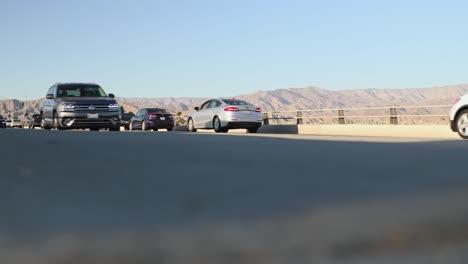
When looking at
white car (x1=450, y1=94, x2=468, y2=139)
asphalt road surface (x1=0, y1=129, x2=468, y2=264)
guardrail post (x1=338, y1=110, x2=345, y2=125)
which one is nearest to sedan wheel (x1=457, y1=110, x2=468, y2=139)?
white car (x1=450, y1=94, x2=468, y2=139)

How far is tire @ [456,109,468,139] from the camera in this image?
16438mm

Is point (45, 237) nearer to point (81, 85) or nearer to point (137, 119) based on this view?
point (81, 85)

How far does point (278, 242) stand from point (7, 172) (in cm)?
328

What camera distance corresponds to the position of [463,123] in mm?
16500

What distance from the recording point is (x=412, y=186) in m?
4.04

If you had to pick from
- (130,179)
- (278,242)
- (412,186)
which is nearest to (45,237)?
(278,242)

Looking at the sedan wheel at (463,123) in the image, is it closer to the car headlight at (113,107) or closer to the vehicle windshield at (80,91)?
the car headlight at (113,107)

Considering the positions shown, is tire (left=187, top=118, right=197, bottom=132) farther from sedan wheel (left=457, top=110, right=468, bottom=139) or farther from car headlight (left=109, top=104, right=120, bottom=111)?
sedan wheel (left=457, top=110, right=468, bottom=139)

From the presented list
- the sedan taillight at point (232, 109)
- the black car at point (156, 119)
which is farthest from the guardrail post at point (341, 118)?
the black car at point (156, 119)

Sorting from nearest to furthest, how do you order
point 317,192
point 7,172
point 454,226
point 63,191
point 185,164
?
point 454,226 < point 317,192 < point 63,191 < point 7,172 < point 185,164

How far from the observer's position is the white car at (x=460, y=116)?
16.5 m

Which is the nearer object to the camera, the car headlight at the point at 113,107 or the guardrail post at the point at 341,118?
the car headlight at the point at 113,107

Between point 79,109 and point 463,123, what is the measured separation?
1202 cm

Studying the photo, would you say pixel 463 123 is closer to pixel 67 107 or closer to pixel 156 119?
pixel 67 107
